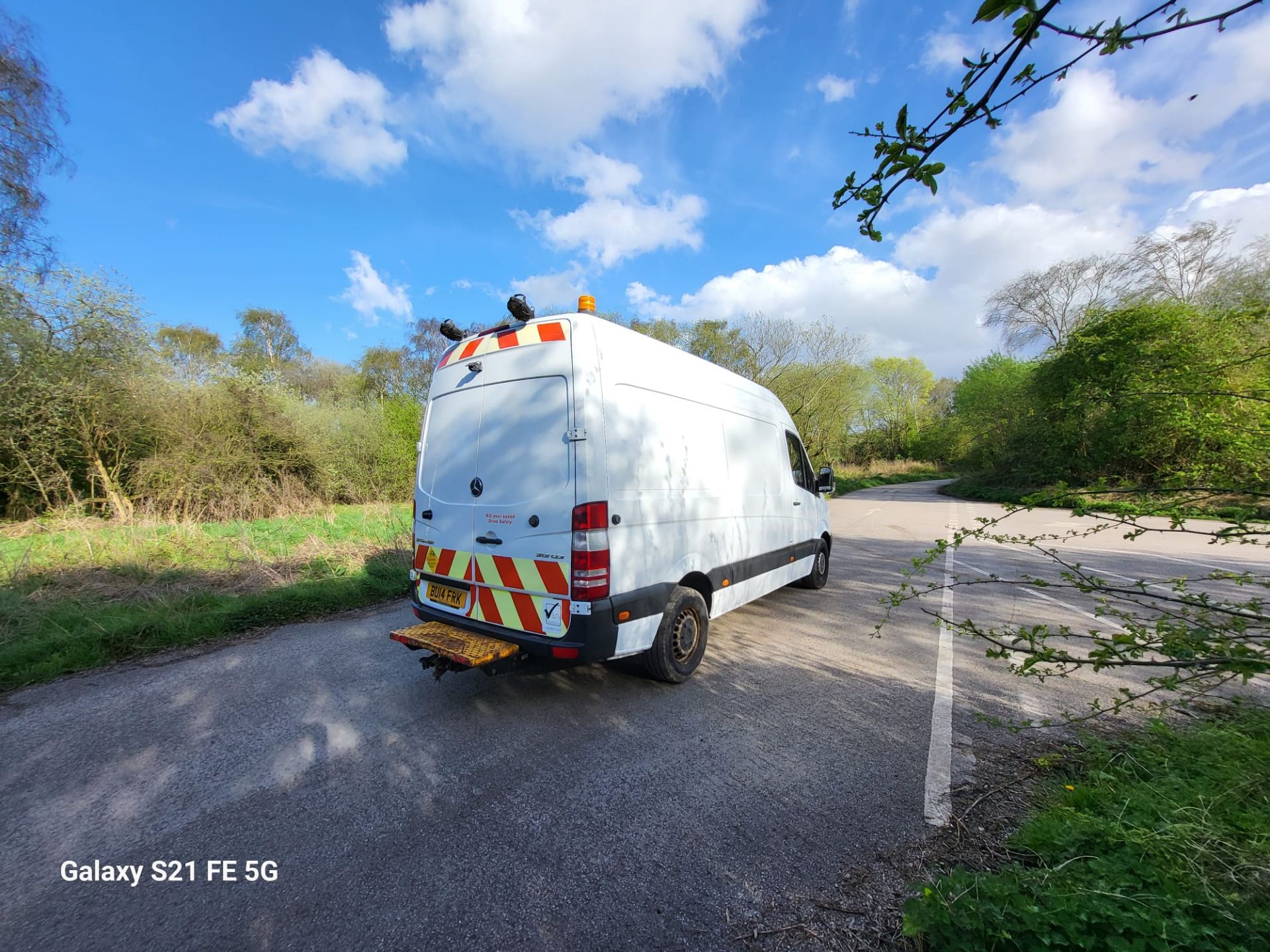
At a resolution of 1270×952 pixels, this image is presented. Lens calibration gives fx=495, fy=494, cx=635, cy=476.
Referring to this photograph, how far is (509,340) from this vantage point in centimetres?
348

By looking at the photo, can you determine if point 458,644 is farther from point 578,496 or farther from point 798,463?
point 798,463

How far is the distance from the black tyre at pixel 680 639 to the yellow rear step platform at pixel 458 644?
39.5 inches

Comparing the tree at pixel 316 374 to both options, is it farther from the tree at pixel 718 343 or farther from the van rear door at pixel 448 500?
the van rear door at pixel 448 500

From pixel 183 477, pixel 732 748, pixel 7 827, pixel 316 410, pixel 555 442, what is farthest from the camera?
pixel 316 410

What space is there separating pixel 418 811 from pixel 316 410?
48.7 feet

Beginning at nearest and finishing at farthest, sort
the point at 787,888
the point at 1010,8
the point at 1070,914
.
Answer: the point at 1010,8 → the point at 1070,914 → the point at 787,888

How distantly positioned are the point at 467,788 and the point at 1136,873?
2.71 metres

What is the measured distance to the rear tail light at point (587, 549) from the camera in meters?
3.00

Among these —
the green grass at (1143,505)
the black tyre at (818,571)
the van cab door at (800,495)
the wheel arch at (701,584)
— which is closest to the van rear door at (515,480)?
the wheel arch at (701,584)

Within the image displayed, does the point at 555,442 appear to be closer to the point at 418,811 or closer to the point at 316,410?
the point at 418,811

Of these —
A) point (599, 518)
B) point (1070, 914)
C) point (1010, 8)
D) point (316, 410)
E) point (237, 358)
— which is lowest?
point (1070, 914)

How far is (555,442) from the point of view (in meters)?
3.12

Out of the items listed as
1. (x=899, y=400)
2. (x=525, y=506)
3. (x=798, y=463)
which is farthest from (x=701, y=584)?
(x=899, y=400)

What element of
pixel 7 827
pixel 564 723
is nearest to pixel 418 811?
pixel 564 723
